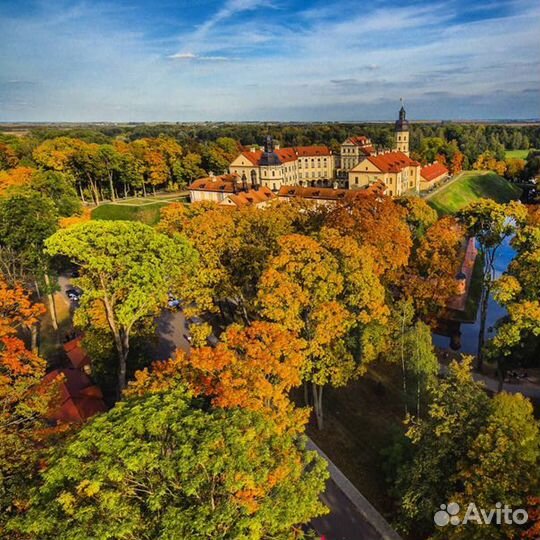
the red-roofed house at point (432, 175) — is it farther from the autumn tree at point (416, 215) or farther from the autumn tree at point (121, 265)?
the autumn tree at point (121, 265)

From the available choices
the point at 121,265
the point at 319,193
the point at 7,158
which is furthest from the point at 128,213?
the point at 121,265

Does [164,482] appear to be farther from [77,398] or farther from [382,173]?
[382,173]

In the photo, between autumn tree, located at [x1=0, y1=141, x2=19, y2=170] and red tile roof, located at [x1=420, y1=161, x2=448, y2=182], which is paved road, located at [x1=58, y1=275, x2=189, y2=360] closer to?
autumn tree, located at [x1=0, y1=141, x2=19, y2=170]

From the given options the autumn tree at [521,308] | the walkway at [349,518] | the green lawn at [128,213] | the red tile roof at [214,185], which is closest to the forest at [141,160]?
the green lawn at [128,213]

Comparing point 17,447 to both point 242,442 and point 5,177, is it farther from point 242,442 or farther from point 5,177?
point 5,177

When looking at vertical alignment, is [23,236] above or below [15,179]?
below

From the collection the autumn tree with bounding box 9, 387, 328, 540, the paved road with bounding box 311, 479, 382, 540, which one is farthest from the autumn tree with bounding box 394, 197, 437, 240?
the autumn tree with bounding box 9, 387, 328, 540
